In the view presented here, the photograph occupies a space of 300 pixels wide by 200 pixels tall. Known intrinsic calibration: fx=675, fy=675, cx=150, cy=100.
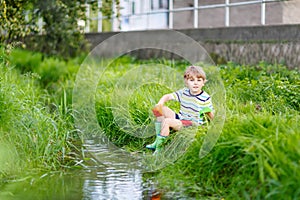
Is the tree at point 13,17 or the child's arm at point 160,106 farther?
the tree at point 13,17

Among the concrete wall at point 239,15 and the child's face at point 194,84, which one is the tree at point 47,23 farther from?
the child's face at point 194,84

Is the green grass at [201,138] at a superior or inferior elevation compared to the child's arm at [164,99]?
inferior

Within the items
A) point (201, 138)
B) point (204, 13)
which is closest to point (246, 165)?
point (201, 138)

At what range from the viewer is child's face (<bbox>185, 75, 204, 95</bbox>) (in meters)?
6.26

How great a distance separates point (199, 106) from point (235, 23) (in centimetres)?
679

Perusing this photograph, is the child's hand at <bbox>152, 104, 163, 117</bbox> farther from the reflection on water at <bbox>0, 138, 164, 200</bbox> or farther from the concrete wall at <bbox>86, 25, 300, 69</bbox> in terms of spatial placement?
the concrete wall at <bbox>86, 25, 300, 69</bbox>

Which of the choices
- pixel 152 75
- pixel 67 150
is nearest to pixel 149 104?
pixel 67 150

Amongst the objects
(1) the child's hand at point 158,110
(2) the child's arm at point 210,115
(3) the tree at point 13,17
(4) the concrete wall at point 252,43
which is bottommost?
(2) the child's arm at point 210,115

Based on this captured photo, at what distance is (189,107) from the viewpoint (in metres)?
6.34

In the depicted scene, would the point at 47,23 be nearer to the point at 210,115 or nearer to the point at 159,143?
the point at 159,143

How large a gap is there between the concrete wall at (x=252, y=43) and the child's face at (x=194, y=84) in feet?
15.1

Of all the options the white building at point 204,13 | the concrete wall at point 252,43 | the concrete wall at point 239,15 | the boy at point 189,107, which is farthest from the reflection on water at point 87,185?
the white building at point 204,13

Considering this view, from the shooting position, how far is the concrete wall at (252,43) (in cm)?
1072

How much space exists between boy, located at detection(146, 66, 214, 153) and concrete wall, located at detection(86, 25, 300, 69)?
4599mm
